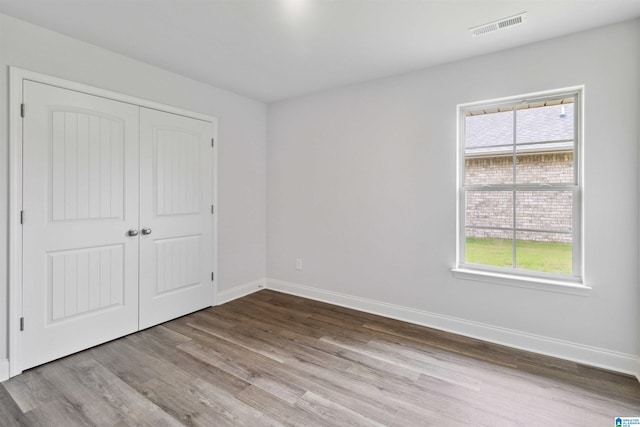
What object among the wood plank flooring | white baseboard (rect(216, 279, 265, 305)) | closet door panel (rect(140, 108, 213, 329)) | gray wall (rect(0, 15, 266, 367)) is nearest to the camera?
the wood plank flooring

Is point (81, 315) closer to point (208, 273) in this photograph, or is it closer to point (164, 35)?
point (208, 273)

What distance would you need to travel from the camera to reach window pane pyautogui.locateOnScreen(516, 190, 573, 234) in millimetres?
2479

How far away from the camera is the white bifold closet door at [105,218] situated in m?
2.28

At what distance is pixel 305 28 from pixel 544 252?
8.70 feet

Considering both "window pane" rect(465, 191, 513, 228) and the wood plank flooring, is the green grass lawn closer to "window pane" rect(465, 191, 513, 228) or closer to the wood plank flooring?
"window pane" rect(465, 191, 513, 228)

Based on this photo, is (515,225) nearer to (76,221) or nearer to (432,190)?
(432,190)

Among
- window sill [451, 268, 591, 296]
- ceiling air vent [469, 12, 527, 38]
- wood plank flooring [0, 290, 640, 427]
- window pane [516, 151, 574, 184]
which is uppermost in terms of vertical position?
ceiling air vent [469, 12, 527, 38]

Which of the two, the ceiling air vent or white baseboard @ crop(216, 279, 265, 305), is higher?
the ceiling air vent

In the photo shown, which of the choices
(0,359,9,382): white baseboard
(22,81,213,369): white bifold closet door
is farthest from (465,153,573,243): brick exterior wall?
(0,359,9,382): white baseboard

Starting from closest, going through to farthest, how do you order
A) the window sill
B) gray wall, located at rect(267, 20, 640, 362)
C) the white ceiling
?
1. the white ceiling
2. gray wall, located at rect(267, 20, 640, 362)
3. the window sill

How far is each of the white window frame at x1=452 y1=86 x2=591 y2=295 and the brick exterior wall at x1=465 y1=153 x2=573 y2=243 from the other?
5 centimetres

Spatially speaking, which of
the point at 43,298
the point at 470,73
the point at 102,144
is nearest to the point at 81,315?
the point at 43,298

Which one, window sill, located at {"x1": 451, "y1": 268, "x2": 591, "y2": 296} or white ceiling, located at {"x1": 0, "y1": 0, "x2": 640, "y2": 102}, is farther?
window sill, located at {"x1": 451, "y1": 268, "x2": 591, "y2": 296}

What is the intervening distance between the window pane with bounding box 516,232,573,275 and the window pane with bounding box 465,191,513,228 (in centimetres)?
18
